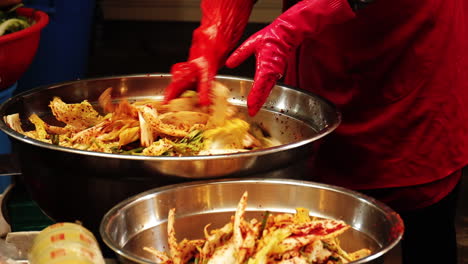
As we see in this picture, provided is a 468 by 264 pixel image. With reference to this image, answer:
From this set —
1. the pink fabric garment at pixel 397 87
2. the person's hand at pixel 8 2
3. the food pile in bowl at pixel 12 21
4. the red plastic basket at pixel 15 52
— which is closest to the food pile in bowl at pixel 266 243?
the pink fabric garment at pixel 397 87

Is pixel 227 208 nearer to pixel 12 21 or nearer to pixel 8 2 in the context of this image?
pixel 12 21

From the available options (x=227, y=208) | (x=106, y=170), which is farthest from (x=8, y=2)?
(x=227, y=208)

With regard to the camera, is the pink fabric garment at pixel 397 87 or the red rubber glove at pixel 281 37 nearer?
the red rubber glove at pixel 281 37

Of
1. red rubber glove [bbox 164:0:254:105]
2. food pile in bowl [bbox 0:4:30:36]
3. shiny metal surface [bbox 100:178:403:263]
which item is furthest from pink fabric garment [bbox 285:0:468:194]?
food pile in bowl [bbox 0:4:30:36]

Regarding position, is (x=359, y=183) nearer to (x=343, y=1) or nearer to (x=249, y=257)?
(x=343, y=1)

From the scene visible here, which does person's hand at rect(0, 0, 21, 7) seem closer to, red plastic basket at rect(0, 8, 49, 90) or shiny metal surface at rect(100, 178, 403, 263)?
red plastic basket at rect(0, 8, 49, 90)

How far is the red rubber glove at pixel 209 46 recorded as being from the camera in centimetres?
158

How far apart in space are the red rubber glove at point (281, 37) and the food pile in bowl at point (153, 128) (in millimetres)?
144

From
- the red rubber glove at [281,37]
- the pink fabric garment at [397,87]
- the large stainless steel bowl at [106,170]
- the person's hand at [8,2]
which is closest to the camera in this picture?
the large stainless steel bowl at [106,170]

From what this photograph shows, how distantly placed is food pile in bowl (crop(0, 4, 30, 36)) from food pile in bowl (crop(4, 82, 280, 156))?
51.3 inches

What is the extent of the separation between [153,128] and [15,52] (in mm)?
1209

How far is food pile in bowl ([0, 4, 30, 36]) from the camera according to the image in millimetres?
2855

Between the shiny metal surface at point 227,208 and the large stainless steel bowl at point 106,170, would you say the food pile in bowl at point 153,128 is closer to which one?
the large stainless steel bowl at point 106,170

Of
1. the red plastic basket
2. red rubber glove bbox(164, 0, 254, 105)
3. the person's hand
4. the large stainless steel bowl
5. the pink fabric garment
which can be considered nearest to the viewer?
the large stainless steel bowl
